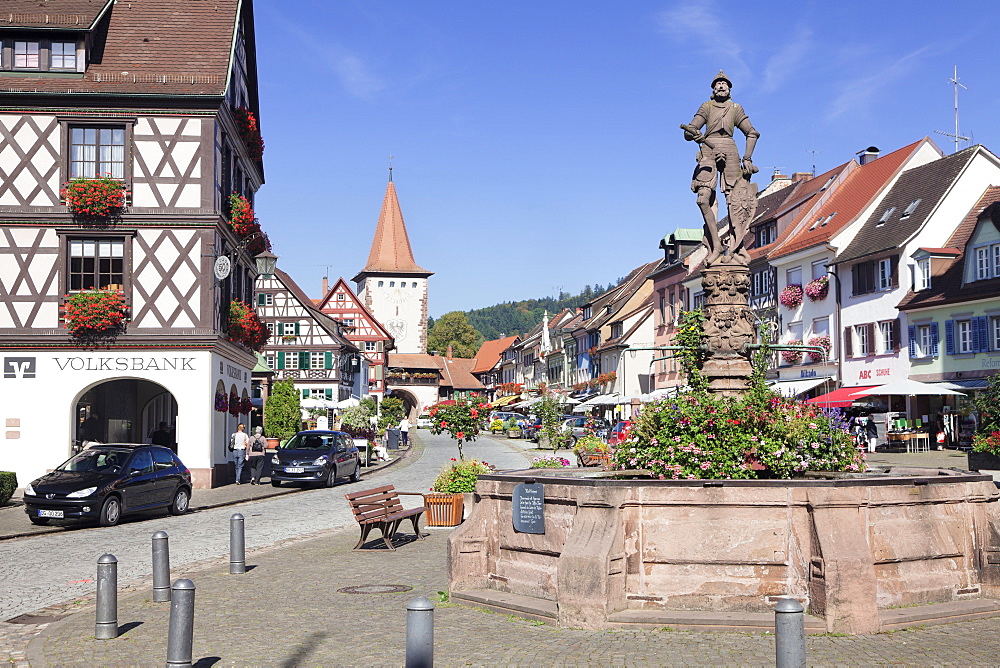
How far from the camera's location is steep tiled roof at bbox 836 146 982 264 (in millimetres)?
43875

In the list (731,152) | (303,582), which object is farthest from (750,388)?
(303,582)

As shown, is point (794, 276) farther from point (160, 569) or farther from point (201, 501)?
point (160, 569)

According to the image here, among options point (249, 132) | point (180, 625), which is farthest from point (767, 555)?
point (249, 132)

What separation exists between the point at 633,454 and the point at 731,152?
465 cm

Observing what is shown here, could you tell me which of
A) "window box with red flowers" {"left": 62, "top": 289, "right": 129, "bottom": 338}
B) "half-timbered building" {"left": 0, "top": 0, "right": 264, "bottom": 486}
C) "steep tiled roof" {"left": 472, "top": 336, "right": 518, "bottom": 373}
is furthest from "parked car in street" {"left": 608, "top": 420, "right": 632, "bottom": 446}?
"steep tiled roof" {"left": 472, "top": 336, "right": 518, "bottom": 373}

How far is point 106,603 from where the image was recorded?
9.50 meters

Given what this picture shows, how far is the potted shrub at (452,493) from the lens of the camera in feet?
63.0

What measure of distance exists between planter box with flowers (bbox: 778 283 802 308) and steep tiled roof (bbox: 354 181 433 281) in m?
67.8

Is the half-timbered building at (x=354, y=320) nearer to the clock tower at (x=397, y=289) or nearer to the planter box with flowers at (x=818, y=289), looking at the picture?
the clock tower at (x=397, y=289)

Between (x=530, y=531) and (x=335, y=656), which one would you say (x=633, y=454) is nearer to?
(x=530, y=531)

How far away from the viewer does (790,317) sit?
52.4 metres

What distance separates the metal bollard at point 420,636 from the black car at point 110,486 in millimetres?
15458

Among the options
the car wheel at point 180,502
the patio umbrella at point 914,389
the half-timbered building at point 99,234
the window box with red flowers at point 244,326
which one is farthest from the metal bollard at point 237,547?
the patio umbrella at point 914,389

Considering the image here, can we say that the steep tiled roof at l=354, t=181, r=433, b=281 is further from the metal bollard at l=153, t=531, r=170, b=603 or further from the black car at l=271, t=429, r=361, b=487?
the metal bollard at l=153, t=531, r=170, b=603
